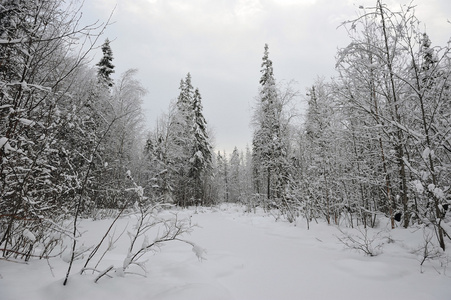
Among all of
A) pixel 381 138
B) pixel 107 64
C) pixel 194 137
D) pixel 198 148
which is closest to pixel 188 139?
pixel 194 137

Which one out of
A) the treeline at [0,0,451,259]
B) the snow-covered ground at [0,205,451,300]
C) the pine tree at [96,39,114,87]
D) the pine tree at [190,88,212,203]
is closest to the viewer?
the snow-covered ground at [0,205,451,300]

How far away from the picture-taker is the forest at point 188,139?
229cm

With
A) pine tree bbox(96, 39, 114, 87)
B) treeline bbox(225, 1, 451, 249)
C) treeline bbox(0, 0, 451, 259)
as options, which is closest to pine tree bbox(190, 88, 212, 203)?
treeline bbox(0, 0, 451, 259)

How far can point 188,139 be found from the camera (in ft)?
61.3

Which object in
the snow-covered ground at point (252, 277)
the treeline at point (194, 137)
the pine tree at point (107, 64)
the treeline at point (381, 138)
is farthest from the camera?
the pine tree at point (107, 64)

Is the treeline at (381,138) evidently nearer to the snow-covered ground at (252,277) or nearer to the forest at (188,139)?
the forest at (188,139)

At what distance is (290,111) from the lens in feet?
46.1

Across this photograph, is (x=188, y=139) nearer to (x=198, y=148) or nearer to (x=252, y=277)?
(x=198, y=148)

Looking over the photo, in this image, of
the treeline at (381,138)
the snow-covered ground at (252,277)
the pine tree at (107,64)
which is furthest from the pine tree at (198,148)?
the snow-covered ground at (252,277)

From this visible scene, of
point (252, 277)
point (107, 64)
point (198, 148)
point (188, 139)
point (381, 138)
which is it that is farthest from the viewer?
point (198, 148)

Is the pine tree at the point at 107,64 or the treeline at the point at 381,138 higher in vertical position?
the pine tree at the point at 107,64

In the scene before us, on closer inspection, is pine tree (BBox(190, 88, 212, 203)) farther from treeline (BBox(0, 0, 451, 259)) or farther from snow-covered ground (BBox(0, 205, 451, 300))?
snow-covered ground (BBox(0, 205, 451, 300))

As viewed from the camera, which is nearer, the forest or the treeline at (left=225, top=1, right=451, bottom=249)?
the forest

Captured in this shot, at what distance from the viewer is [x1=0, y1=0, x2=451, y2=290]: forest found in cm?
229
